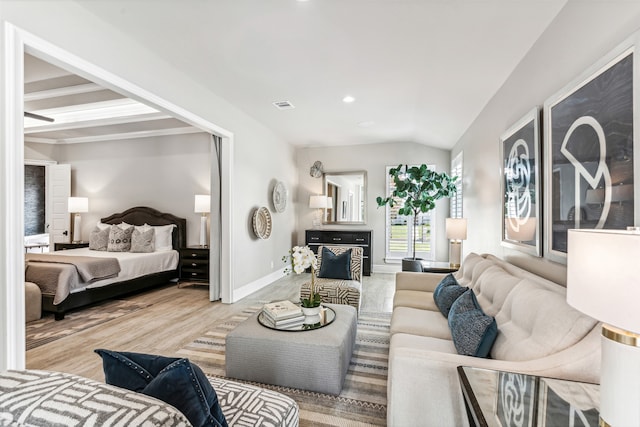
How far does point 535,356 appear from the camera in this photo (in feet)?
4.36

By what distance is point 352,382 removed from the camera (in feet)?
7.18

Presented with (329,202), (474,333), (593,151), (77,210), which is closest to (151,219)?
(77,210)

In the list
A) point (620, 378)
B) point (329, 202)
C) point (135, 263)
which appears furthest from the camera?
point (329, 202)

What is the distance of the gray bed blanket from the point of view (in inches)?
135

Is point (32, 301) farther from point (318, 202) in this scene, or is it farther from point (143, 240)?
point (318, 202)

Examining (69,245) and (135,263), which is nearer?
(135,263)

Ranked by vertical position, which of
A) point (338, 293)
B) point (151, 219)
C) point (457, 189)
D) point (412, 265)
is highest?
point (457, 189)

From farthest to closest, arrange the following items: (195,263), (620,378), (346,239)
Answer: (346,239) < (195,263) < (620,378)

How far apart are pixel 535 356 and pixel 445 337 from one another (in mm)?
721

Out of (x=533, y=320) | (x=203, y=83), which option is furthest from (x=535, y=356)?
(x=203, y=83)

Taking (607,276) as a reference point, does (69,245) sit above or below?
below

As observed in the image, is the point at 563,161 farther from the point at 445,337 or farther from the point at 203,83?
the point at 203,83

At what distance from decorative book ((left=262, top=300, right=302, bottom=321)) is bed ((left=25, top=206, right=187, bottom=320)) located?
2.79 meters

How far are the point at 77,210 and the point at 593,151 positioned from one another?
731 cm
